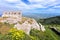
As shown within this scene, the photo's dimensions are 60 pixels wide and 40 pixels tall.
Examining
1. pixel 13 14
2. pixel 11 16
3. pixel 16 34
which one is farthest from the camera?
pixel 11 16

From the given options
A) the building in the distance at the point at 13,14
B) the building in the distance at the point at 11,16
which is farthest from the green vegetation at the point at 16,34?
the building in the distance at the point at 13,14

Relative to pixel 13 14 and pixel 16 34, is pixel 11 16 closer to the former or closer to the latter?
pixel 13 14

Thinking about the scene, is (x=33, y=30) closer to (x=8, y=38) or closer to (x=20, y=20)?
(x=20, y=20)

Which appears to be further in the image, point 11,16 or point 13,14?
point 11,16

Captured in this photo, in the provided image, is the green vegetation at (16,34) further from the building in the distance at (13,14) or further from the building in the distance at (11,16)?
the building in the distance at (13,14)

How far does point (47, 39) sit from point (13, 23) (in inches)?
1006

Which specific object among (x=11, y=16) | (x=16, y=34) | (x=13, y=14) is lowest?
(x=16, y=34)

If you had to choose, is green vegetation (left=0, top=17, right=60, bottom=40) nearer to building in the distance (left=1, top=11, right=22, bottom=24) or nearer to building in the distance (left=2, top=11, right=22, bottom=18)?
building in the distance (left=1, top=11, right=22, bottom=24)

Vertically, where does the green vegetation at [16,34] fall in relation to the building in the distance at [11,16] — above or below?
below

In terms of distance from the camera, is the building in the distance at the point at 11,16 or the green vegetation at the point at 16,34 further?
the building in the distance at the point at 11,16

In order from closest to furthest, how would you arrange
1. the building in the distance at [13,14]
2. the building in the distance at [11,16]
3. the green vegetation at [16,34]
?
the green vegetation at [16,34], the building in the distance at [11,16], the building in the distance at [13,14]

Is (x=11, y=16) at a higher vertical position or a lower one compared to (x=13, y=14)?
lower

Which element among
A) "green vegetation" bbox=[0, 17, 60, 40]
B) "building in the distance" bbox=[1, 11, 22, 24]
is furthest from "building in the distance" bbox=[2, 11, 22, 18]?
"green vegetation" bbox=[0, 17, 60, 40]

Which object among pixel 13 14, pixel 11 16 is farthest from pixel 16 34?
pixel 13 14
